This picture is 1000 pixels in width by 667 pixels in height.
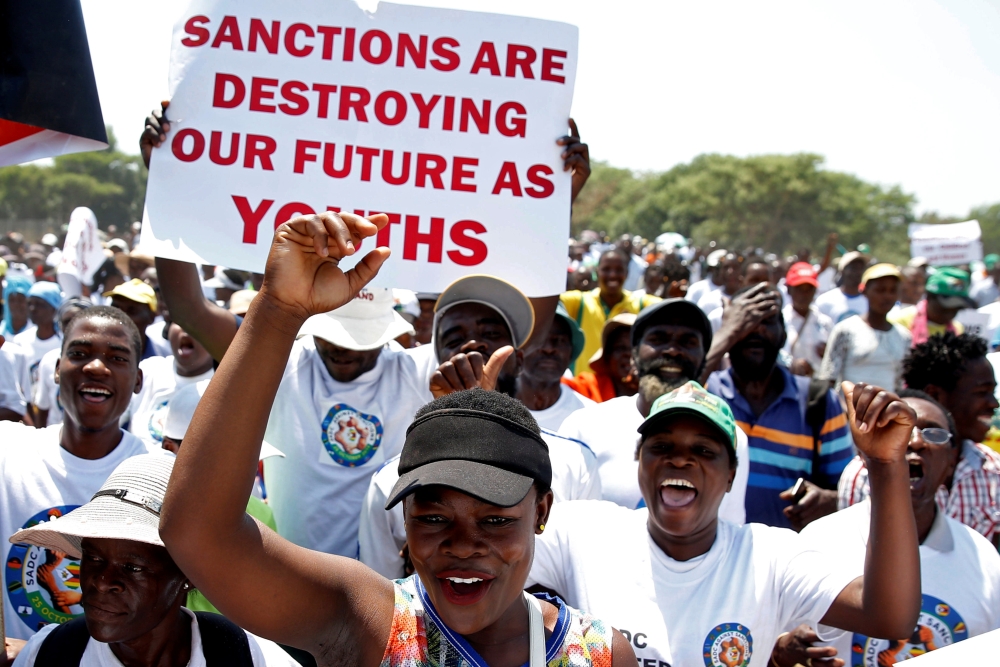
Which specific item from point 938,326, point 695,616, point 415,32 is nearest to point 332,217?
point 695,616

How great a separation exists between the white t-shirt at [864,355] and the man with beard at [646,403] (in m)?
3.90

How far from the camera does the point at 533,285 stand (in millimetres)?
3389

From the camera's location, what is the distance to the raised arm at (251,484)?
4.90 feet

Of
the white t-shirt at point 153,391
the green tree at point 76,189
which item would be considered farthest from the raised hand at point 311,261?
the green tree at point 76,189

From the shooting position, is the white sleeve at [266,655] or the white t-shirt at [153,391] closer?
the white sleeve at [266,655]

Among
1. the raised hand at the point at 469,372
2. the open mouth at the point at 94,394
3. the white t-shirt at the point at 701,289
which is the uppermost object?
the white t-shirt at the point at 701,289

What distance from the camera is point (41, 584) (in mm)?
2729

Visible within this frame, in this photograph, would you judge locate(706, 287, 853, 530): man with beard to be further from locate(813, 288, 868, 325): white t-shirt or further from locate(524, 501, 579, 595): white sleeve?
locate(813, 288, 868, 325): white t-shirt

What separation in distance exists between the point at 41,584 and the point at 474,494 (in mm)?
1864

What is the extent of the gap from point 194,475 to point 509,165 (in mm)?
2187

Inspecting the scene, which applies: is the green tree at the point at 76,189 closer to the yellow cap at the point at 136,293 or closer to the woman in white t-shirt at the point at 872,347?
the yellow cap at the point at 136,293

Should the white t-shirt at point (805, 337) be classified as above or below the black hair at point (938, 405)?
above

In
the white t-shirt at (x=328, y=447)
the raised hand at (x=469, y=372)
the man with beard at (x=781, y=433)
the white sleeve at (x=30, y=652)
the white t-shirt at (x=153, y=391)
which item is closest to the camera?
the white sleeve at (x=30, y=652)

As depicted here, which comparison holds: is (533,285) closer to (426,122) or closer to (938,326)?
(426,122)
